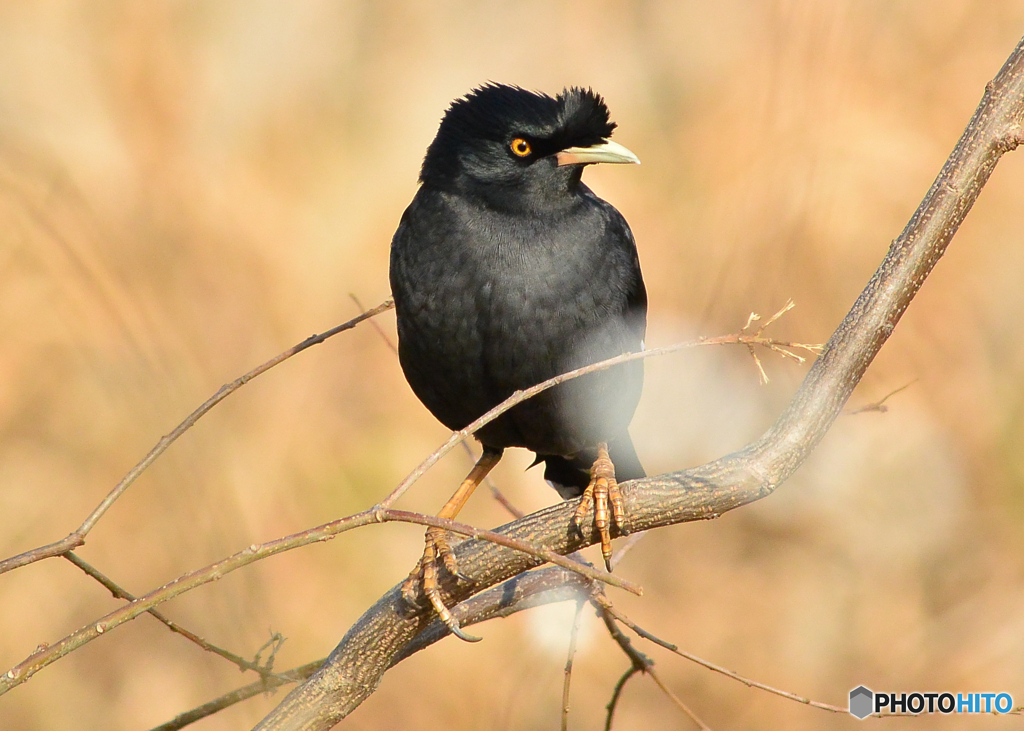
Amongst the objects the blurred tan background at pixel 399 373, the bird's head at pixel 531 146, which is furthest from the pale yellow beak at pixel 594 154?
the blurred tan background at pixel 399 373

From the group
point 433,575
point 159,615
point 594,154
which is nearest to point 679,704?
point 433,575

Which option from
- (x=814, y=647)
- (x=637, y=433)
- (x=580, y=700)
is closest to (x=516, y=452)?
(x=637, y=433)

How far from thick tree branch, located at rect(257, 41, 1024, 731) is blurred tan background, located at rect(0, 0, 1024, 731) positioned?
3275 millimetres

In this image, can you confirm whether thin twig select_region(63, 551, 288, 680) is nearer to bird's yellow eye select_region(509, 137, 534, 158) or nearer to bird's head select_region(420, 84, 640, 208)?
bird's head select_region(420, 84, 640, 208)

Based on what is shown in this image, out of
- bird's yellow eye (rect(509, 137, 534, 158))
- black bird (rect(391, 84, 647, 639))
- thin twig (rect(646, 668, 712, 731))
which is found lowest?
thin twig (rect(646, 668, 712, 731))

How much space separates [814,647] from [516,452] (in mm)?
2699

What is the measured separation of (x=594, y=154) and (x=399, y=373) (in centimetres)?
487

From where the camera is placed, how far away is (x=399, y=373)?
27.6 feet

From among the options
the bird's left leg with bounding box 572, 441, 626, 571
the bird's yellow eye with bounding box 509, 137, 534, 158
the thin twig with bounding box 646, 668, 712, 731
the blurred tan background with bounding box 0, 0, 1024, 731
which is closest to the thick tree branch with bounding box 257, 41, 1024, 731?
the bird's left leg with bounding box 572, 441, 626, 571

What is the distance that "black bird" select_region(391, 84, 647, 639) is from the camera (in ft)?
11.8

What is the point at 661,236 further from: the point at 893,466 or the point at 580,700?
the point at 580,700

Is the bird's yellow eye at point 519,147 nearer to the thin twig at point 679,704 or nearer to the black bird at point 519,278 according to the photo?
the black bird at point 519,278

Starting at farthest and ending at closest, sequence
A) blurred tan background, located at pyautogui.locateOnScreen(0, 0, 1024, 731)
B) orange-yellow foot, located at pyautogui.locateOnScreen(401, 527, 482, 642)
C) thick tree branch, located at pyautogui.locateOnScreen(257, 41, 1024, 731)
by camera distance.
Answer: blurred tan background, located at pyautogui.locateOnScreen(0, 0, 1024, 731) → orange-yellow foot, located at pyautogui.locateOnScreen(401, 527, 482, 642) → thick tree branch, located at pyautogui.locateOnScreen(257, 41, 1024, 731)

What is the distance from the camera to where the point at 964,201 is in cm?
288
